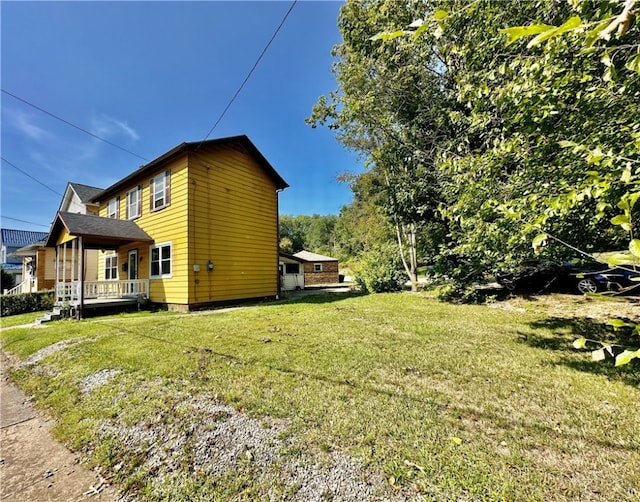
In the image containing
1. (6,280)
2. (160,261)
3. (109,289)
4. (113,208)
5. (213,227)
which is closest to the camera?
(213,227)

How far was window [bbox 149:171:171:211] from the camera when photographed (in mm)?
11273

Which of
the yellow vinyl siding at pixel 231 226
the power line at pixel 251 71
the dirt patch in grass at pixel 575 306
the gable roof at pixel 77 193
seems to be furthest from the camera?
the gable roof at pixel 77 193

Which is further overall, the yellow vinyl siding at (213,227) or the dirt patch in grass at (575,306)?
the yellow vinyl siding at (213,227)

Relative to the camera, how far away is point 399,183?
10.1 meters

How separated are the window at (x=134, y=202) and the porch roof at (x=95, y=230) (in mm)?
569

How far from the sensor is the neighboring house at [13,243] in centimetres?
2770

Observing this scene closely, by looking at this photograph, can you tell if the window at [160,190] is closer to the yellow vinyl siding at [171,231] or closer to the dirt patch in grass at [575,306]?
the yellow vinyl siding at [171,231]

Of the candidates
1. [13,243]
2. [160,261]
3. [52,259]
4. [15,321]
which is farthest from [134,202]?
[13,243]

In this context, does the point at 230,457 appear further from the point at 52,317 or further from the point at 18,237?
the point at 18,237

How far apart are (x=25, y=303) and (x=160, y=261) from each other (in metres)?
7.49

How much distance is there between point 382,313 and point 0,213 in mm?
27462

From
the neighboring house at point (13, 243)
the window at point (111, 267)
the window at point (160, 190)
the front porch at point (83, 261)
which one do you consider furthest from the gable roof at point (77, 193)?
the neighboring house at point (13, 243)

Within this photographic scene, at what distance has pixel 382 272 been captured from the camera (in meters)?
14.8

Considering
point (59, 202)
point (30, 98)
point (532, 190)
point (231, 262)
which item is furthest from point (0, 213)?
point (532, 190)
